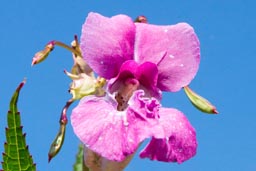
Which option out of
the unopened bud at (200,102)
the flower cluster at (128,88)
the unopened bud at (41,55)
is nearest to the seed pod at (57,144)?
the flower cluster at (128,88)

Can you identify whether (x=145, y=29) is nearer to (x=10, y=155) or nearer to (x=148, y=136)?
(x=148, y=136)

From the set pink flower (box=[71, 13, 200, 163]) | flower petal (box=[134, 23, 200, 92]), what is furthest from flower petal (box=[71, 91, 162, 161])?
flower petal (box=[134, 23, 200, 92])

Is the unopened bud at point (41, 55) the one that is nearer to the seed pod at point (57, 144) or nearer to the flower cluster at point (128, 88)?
the flower cluster at point (128, 88)

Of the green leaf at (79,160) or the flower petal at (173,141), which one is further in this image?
the green leaf at (79,160)

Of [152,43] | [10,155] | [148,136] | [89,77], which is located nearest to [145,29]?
[152,43]

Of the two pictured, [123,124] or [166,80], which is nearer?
[123,124]

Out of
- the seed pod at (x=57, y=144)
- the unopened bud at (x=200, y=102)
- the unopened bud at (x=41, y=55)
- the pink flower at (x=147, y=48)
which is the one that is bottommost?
the seed pod at (x=57, y=144)

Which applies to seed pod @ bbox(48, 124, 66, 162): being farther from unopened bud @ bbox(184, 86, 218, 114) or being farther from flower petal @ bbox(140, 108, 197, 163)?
unopened bud @ bbox(184, 86, 218, 114)
